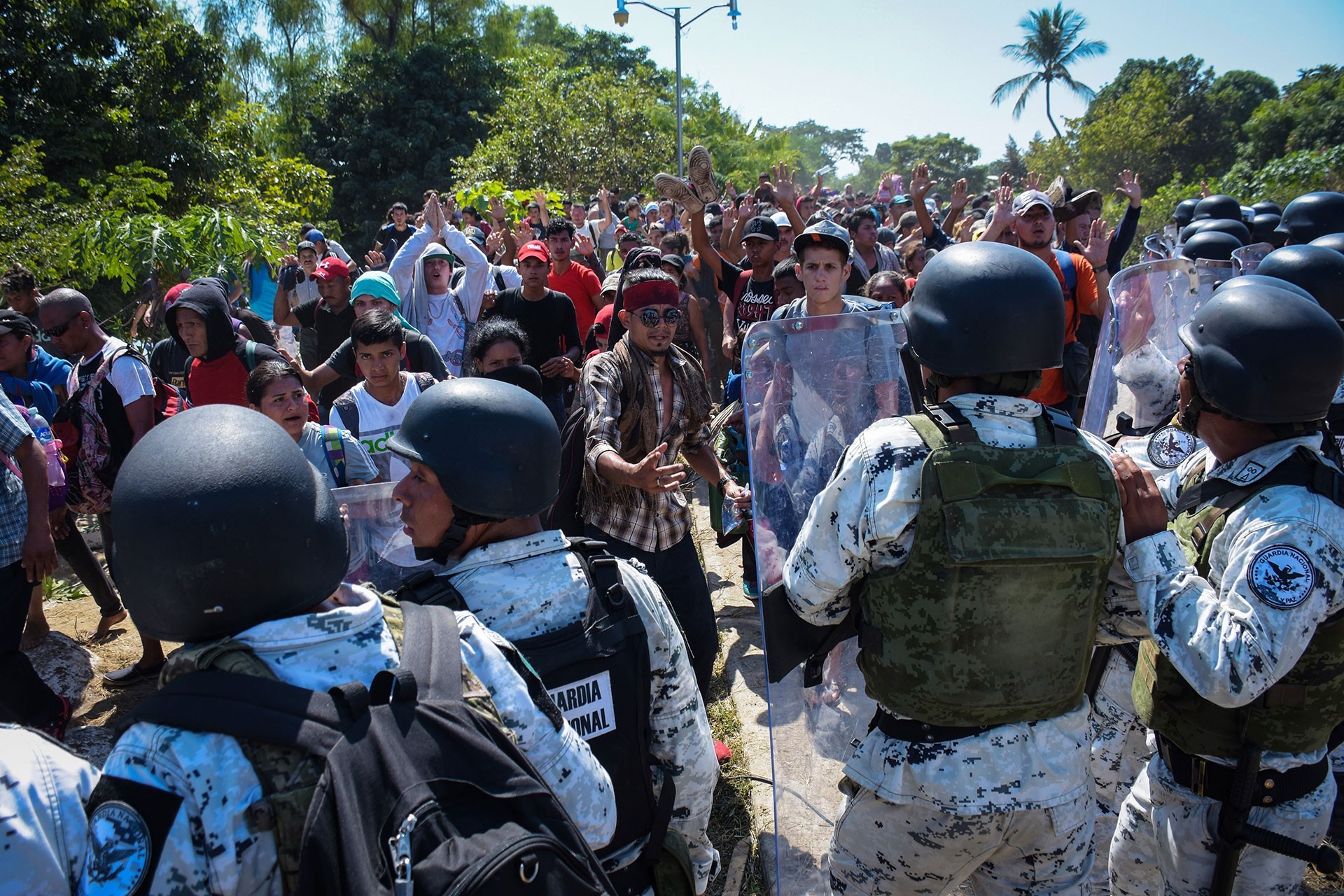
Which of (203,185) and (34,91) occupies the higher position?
(34,91)

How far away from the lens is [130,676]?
16.0ft

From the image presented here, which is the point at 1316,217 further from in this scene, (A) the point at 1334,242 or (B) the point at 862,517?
(B) the point at 862,517

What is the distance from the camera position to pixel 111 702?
4719mm

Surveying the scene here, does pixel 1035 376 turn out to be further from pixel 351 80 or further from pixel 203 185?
pixel 351 80

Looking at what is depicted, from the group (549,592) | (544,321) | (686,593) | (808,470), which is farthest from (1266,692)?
(544,321)

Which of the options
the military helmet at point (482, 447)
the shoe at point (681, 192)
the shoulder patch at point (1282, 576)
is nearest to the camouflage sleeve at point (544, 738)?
the military helmet at point (482, 447)

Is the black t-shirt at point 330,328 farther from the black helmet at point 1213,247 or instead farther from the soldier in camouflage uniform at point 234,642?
the black helmet at point 1213,247

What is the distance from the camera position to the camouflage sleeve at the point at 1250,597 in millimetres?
1854

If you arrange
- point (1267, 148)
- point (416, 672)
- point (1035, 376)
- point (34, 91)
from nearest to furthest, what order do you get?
1. point (416, 672)
2. point (1035, 376)
3. point (34, 91)
4. point (1267, 148)

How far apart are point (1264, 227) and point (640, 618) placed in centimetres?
882

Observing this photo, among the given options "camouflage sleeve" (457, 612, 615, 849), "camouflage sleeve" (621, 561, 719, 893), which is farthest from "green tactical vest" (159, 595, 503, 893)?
"camouflage sleeve" (621, 561, 719, 893)

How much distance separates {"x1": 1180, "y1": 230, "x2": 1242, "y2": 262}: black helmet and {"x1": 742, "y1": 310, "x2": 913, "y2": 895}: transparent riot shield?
14.0ft

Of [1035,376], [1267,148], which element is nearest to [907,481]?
[1035,376]

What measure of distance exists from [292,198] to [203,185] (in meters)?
1.83
